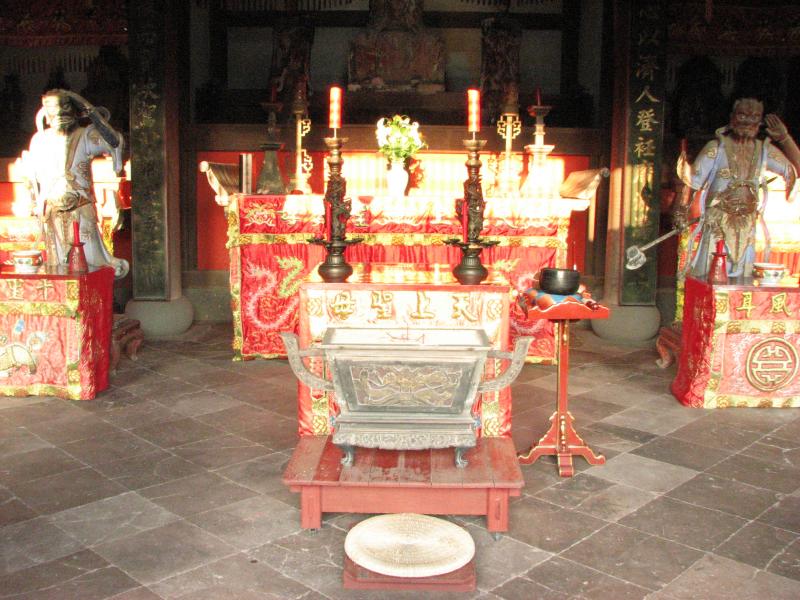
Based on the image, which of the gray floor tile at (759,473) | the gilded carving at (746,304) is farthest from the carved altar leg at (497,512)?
the gilded carving at (746,304)

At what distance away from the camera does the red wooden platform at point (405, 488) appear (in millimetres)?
3395

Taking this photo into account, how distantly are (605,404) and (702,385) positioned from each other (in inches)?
24.0

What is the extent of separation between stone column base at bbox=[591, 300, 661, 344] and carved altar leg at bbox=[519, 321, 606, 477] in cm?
315

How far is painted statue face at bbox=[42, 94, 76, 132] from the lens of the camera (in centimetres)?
607

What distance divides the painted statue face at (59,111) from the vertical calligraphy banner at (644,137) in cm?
453

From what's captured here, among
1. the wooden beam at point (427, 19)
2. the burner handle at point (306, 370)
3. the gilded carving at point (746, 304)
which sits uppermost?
the wooden beam at point (427, 19)

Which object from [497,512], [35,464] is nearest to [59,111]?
[35,464]

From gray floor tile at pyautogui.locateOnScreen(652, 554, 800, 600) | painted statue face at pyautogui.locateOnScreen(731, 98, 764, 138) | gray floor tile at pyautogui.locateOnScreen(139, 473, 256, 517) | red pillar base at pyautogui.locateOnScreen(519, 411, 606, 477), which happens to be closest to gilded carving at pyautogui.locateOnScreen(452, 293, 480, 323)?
red pillar base at pyautogui.locateOnScreen(519, 411, 606, 477)

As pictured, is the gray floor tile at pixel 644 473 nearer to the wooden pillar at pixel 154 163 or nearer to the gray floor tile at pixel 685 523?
the gray floor tile at pixel 685 523

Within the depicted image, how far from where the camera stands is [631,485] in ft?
13.1

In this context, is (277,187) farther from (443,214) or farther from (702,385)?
(702,385)

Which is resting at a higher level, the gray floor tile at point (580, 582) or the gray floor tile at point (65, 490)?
the gray floor tile at point (65, 490)

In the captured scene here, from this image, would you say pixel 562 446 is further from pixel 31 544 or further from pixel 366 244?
pixel 366 244

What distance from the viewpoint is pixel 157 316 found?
24.1 feet
